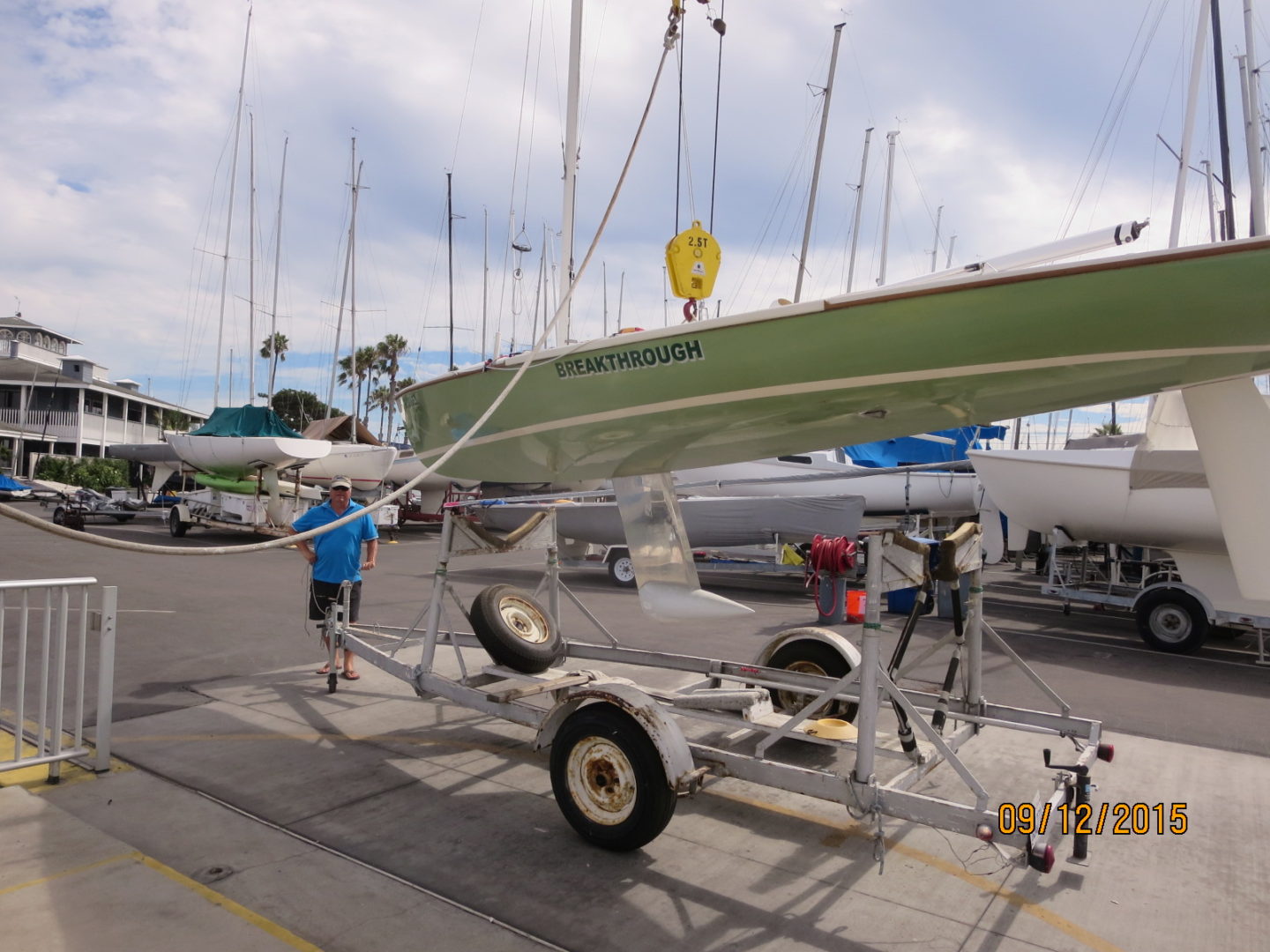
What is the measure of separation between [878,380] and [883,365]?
0.09 meters

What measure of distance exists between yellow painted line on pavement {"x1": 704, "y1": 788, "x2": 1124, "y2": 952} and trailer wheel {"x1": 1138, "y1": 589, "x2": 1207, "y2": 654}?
743 cm

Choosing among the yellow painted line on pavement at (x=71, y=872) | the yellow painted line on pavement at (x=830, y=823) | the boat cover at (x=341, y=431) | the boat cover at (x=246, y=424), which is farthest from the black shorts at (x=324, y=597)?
the boat cover at (x=341, y=431)

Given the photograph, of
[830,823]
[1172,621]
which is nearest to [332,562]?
[830,823]

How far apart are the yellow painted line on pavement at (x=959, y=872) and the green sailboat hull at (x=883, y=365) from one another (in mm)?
2072

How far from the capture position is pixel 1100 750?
156 inches

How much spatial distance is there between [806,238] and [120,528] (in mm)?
21622

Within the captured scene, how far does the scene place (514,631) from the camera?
5.36 metres

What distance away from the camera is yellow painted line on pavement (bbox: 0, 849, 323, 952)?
2939 mm

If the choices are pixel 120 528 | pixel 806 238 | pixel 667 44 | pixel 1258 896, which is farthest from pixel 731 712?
pixel 120 528

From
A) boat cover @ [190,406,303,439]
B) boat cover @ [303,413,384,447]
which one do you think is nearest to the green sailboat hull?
boat cover @ [190,406,303,439]

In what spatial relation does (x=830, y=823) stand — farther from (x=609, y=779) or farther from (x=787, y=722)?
(x=609, y=779)

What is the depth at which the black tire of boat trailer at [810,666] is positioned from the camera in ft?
17.7
